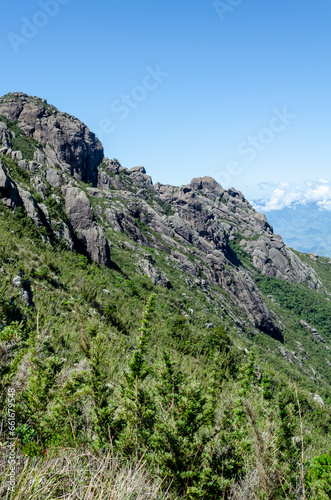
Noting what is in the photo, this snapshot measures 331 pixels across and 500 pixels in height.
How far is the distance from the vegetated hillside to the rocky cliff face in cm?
36

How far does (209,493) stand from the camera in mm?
3566

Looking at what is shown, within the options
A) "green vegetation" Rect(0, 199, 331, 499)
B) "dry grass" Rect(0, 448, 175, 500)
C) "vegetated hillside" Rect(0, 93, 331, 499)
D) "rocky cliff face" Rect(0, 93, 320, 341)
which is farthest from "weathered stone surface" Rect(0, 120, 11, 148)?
"dry grass" Rect(0, 448, 175, 500)

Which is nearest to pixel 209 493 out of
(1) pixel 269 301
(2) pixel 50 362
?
(2) pixel 50 362

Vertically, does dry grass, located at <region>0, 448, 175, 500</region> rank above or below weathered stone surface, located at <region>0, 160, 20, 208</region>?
below

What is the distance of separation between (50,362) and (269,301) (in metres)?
96.8

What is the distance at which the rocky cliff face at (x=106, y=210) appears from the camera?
27.7 metres

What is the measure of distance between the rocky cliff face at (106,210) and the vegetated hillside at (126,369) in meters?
0.36

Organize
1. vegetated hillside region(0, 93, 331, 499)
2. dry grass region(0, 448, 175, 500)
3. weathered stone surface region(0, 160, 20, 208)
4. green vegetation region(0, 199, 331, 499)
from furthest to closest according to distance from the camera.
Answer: weathered stone surface region(0, 160, 20, 208), vegetated hillside region(0, 93, 331, 499), green vegetation region(0, 199, 331, 499), dry grass region(0, 448, 175, 500)

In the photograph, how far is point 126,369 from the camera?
13.5 ft

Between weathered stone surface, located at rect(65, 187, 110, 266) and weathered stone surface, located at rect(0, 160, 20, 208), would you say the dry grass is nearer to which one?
weathered stone surface, located at rect(0, 160, 20, 208)

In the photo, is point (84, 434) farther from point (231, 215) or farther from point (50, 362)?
point (231, 215)

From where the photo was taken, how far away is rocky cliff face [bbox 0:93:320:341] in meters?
27.7

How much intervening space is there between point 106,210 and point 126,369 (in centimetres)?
5195

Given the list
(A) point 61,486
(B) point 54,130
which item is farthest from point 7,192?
(B) point 54,130
